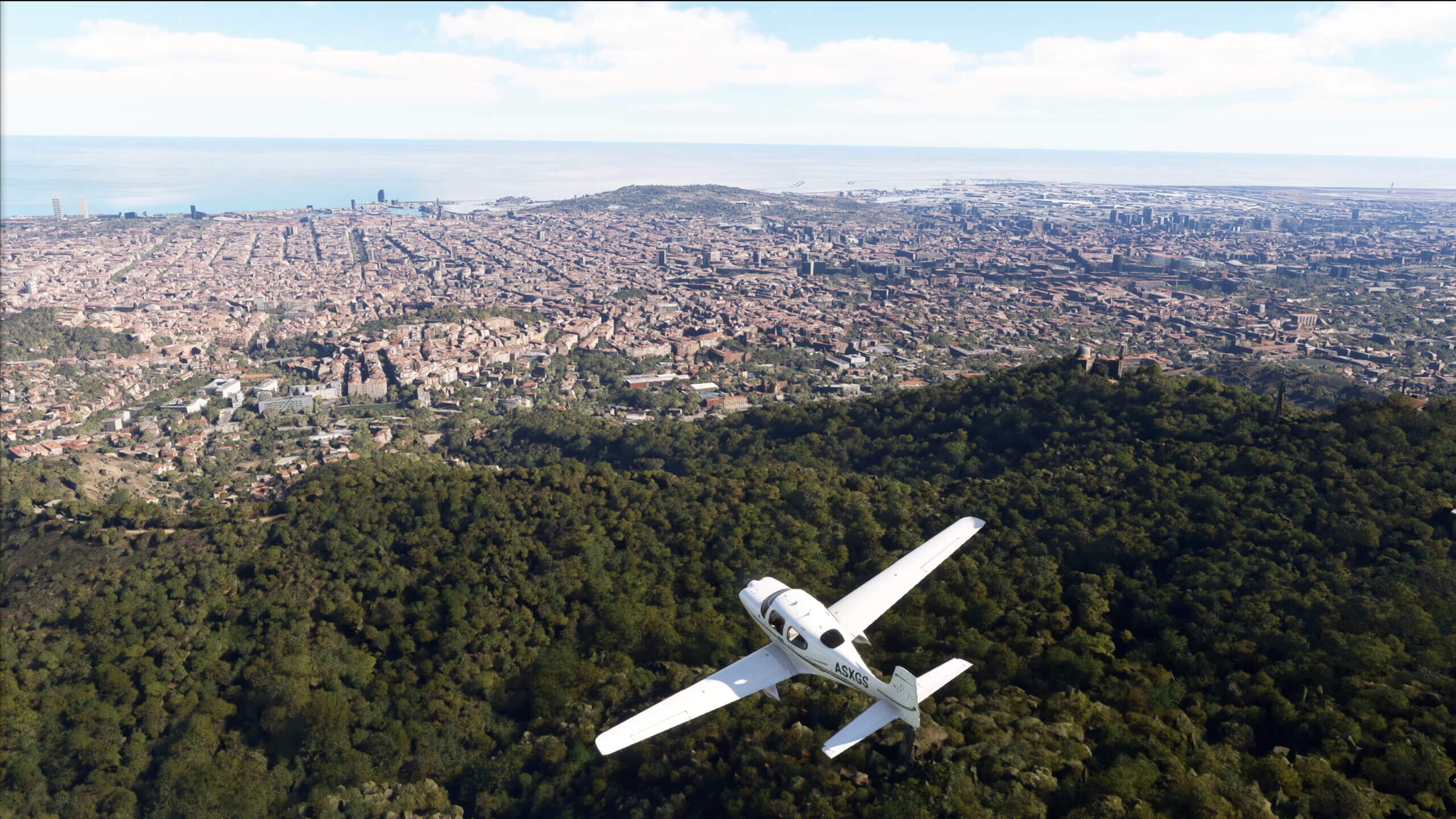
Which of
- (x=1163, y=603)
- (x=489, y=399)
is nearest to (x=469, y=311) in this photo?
(x=489, y=399)

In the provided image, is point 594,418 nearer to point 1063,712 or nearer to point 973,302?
point 1063,712

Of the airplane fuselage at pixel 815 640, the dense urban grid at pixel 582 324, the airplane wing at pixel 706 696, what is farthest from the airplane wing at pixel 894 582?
the dense urban grid at pixel 582 324

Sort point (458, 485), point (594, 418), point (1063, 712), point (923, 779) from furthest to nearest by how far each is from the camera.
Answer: point (594, 418)
point (458, 485)
point (1063, 712)
point (923, 779)

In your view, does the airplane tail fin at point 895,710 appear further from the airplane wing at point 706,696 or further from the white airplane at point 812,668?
the airplane wing at point 706,696

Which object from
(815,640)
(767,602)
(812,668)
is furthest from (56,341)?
(815,640)

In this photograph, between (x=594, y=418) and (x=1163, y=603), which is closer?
(x=1163, y=603)

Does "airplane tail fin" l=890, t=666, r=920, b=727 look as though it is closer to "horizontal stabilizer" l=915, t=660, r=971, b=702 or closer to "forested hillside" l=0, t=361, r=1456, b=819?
"horizontal stabilizer" l=915, t=660, r=971, b=702

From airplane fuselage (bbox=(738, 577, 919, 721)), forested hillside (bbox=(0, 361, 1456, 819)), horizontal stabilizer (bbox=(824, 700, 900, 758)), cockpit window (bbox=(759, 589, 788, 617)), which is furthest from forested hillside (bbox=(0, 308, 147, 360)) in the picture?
horizontal stabilizer (bbox=(824, 700, 900, 758))
